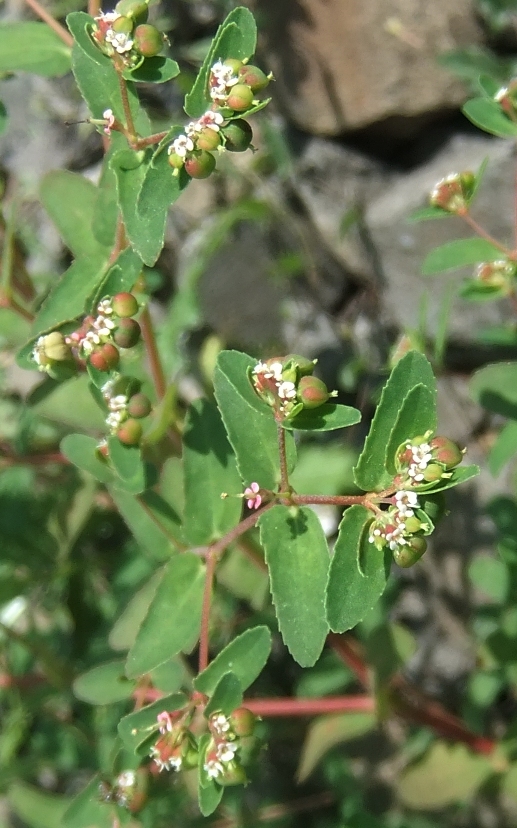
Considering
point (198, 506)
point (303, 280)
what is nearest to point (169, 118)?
point (303, 280)

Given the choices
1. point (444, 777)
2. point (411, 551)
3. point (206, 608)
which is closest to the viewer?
point (411, 551)

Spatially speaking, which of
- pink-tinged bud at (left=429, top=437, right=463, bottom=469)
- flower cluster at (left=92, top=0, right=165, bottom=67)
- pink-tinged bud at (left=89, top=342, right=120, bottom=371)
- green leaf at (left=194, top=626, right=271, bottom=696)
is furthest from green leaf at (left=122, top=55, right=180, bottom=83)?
green leaf at (left=194, top=626, right=271, bottom=696)

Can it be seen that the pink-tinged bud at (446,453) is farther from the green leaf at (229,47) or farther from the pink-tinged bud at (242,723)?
the green leaf at (229,47)

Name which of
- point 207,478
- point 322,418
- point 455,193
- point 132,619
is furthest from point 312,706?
point 455,193

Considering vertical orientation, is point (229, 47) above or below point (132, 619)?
above

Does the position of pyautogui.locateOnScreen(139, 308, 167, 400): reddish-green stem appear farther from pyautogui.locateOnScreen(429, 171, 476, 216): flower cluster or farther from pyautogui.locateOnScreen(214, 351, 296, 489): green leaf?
pyautogui.locateOnScreen(429, 171, 476, 216): flower cluster

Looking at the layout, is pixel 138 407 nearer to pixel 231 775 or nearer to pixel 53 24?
pixel 231 775

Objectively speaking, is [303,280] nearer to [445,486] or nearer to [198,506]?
[198,506]
